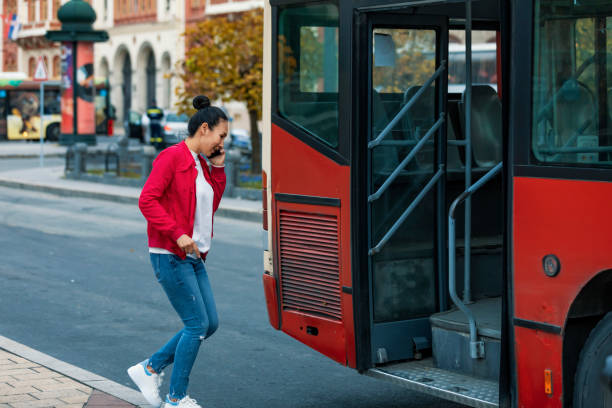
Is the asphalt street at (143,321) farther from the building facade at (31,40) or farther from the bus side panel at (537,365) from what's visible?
the building facade at (31,40)

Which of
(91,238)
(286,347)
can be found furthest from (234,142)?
(286,347)

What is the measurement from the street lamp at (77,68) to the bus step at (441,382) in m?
34.0

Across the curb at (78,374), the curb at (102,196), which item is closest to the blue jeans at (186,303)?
the curb at (78,374)

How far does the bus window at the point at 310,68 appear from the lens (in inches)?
242

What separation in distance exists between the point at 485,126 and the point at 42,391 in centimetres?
300

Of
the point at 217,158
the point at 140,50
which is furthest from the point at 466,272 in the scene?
the point at 140,50

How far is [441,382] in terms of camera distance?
5.66 m

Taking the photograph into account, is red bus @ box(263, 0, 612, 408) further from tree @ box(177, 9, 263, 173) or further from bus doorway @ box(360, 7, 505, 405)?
tree @ box(177, 9, 263, 173)

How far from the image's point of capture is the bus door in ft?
19.9

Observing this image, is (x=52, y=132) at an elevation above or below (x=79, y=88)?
below

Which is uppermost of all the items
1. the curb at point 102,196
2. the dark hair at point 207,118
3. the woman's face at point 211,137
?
the dark hair at point 207,118

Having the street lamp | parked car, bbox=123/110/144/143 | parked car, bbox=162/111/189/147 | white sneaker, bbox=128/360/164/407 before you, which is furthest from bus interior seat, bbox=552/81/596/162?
parked car, bbox=123/110/144/143

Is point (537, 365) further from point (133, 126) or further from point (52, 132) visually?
point (133, 126)

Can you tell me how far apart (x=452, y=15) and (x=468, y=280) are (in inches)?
58.3
